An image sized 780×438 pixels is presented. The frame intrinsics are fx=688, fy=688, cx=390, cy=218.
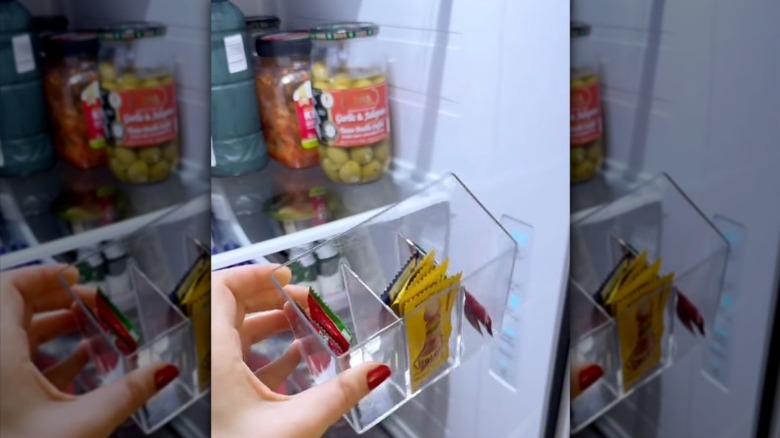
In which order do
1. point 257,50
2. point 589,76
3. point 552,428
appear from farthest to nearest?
point 552,428, point 589,76, point 257,50

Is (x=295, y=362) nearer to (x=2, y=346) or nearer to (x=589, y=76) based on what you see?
(x=2, y=346)

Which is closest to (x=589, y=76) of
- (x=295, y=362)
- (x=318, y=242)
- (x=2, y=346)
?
(x=318, y=242)

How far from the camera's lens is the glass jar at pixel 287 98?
0.74 metres

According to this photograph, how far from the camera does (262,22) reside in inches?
28.9

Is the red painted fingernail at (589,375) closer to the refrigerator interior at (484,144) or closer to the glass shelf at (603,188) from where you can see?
the refrigerator interior at (484,144)

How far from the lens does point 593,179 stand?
0.95 m

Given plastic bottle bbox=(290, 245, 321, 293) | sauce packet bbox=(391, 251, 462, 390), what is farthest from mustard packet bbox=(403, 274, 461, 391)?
plastic bottle bbox=(290, 245, 321, 293)

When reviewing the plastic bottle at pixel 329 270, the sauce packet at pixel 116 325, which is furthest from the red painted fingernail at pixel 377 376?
the sauce packet at pixel 116 325

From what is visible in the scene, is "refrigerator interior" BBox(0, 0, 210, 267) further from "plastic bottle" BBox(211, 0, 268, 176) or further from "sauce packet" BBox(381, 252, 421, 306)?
"sauce packet" BBox(381, 252, 421, 306)

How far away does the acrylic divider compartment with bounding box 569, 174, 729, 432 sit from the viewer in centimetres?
97

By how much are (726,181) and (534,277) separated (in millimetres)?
311

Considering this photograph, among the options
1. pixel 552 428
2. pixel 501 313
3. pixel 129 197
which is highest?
pixel 129 197

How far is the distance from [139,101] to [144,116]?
1cm

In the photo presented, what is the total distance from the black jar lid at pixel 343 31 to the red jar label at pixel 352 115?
6 centimetres
